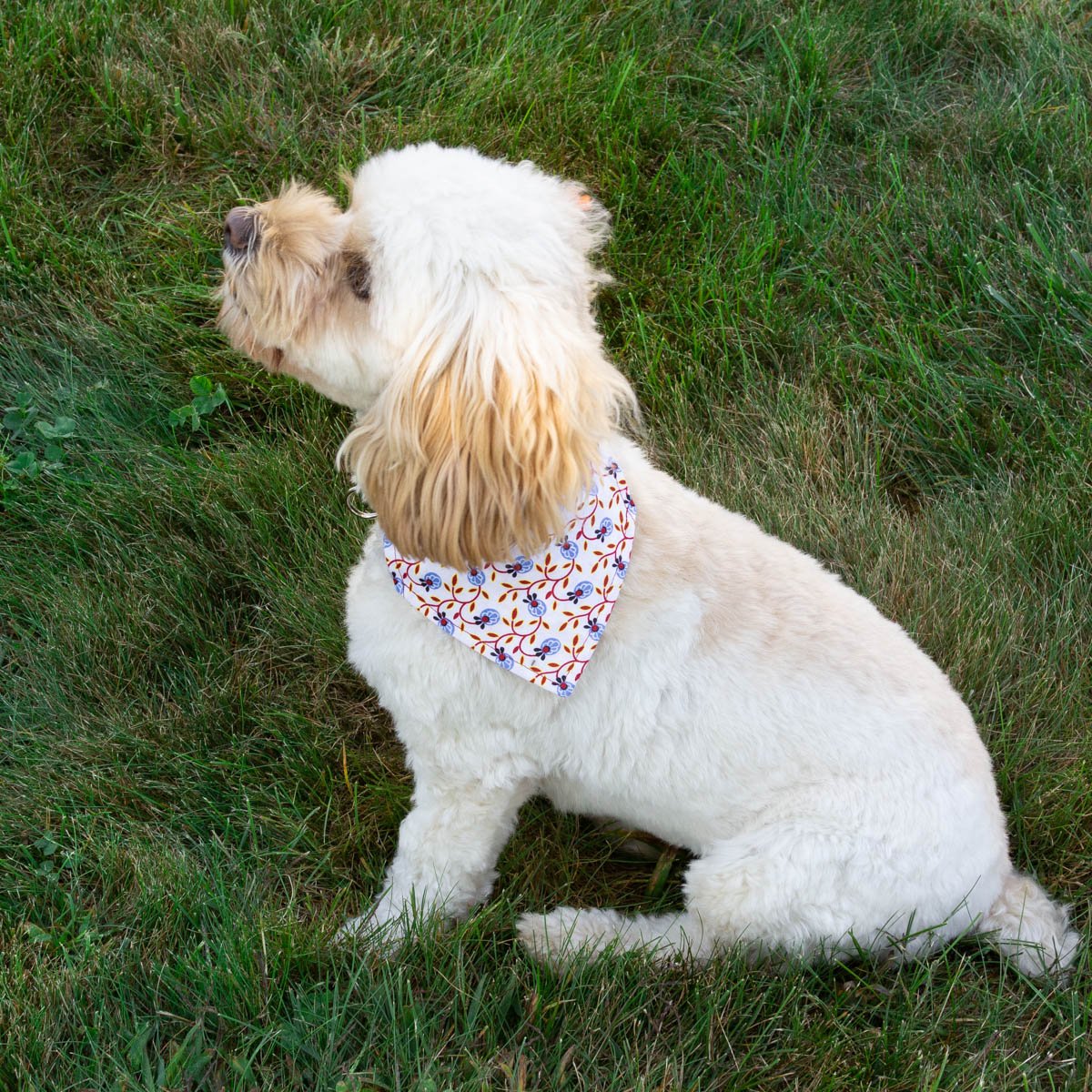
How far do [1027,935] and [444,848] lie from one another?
1545 millimetres

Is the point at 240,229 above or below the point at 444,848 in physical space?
above

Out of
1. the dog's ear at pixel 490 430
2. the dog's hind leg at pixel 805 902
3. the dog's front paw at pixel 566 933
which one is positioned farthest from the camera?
the dog's front paw at pixel 566 933

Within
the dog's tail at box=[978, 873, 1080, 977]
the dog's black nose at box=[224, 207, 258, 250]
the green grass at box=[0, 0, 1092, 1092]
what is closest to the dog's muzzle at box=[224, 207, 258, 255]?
the dog's black nose at box=[224, 207, 258, 250]

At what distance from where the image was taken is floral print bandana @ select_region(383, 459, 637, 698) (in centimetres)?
252

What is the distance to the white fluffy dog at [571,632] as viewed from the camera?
7.43 feet

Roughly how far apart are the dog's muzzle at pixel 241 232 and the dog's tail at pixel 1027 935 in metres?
2.53

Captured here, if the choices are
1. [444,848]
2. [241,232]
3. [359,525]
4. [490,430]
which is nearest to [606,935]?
[444,848]

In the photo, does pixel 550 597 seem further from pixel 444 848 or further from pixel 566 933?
pixel 566 933

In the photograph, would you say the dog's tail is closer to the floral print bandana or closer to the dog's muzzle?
the floral print bandana

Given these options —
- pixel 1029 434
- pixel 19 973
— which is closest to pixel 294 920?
pixel 19 973

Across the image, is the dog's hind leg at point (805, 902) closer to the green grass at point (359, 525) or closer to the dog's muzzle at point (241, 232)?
the green grass at point (359, 525)

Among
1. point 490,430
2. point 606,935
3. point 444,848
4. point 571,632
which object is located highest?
point 490,430

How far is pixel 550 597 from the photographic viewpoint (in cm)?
253

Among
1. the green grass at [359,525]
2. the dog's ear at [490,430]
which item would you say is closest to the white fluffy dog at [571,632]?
the dog's ear at [490,430]
